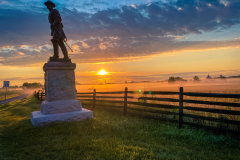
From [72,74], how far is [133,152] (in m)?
4.80

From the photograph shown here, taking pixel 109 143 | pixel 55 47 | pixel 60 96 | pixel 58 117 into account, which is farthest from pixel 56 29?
pixel 109 143

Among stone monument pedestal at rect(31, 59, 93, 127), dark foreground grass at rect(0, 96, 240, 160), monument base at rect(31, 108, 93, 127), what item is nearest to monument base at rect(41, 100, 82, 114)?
stone monument pedestal at rect(31, 59, 93, 127)

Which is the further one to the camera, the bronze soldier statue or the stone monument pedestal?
the bronze soldier statue

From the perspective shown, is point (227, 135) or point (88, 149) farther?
point (227, 135)

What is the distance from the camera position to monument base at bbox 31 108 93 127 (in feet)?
20.2

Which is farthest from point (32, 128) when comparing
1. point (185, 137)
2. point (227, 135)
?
point (227, 135)

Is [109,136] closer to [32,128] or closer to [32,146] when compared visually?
[32,146]

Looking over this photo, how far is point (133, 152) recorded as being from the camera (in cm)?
375

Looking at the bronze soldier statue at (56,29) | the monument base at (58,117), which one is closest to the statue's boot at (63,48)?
the bronze soldier statue at (56,29)

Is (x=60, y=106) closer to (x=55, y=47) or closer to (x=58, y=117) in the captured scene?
(x=58, y=117)

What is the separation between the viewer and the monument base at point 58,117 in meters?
6.14

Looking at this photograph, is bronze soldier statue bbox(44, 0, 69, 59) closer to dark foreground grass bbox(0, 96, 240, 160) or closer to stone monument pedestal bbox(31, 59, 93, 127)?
stone monument pedestal bbox(31, 59, 93, 127)

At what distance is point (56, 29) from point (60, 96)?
3079 mm

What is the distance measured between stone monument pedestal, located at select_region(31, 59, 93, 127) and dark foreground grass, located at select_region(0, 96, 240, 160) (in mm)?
599
